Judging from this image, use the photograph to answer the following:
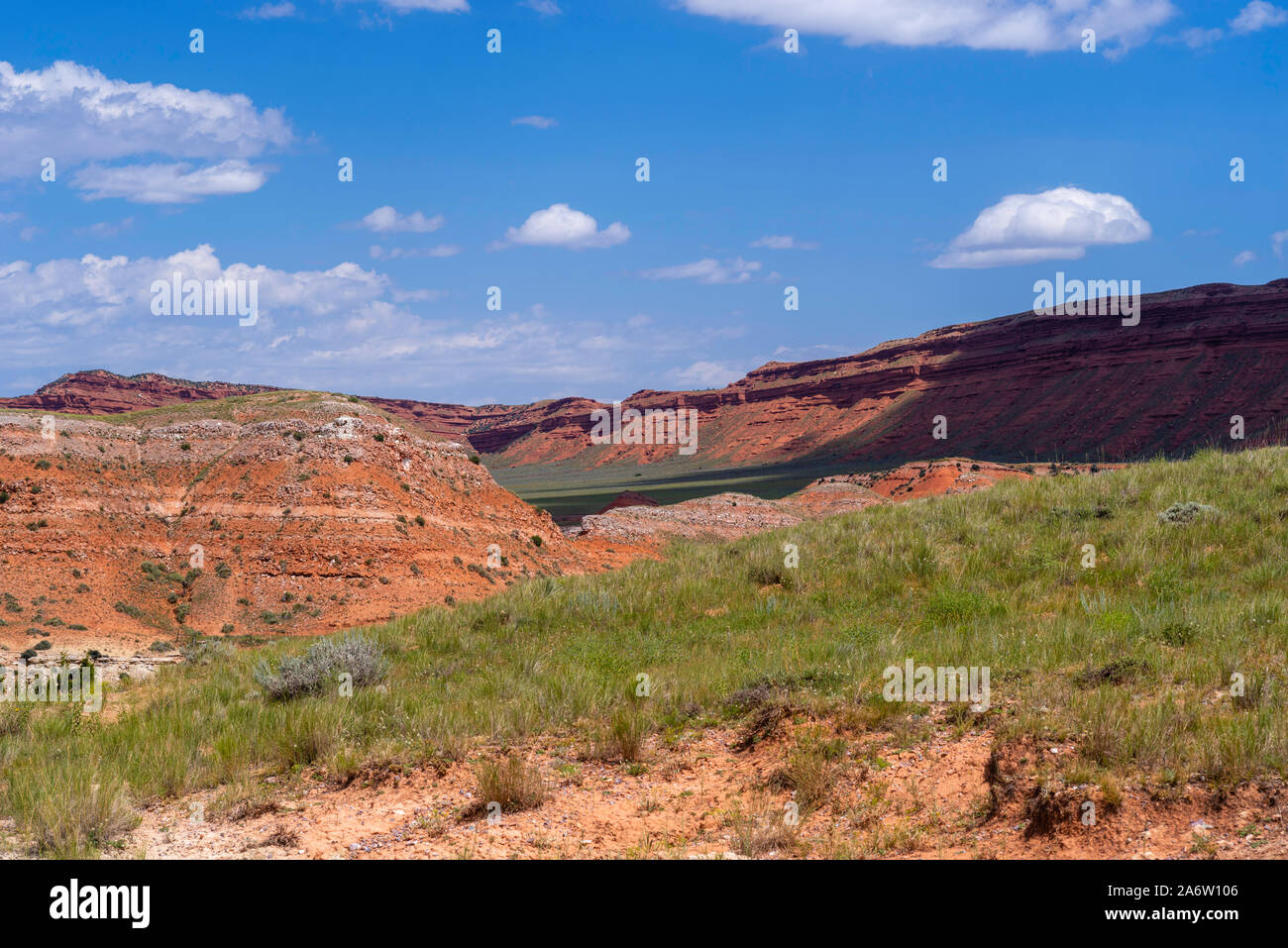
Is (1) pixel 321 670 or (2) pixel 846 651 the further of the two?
(1) pixel 321 670

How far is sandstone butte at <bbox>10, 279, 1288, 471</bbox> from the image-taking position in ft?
273

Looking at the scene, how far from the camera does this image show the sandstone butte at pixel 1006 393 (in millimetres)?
83062

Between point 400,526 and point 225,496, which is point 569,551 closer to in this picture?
point 400,526

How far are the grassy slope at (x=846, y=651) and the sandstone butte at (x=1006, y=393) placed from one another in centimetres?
4669

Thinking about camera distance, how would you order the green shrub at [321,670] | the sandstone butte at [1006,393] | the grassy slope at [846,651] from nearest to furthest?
the grassy slope at [846,651], the green shrub at [321,670], the sandstone butte at [1006,393]

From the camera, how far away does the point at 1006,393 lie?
105375 mm

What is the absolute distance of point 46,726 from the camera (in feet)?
29.4

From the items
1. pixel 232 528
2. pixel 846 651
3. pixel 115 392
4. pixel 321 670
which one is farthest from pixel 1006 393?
pixel 115 392

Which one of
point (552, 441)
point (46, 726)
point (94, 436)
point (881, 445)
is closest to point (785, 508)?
point (94, 436)

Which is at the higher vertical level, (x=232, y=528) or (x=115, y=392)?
(x=115, y=392)

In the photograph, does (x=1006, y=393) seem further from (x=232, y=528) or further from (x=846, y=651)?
(x=846, y=651)

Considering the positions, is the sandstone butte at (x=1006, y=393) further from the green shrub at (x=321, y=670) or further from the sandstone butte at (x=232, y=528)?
the green shrub at (x=321, y=670)

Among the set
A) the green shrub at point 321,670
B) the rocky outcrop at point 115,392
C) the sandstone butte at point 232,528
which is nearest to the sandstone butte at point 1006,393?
the rocky outcrop at point 115,392

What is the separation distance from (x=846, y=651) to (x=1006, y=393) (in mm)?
106069
